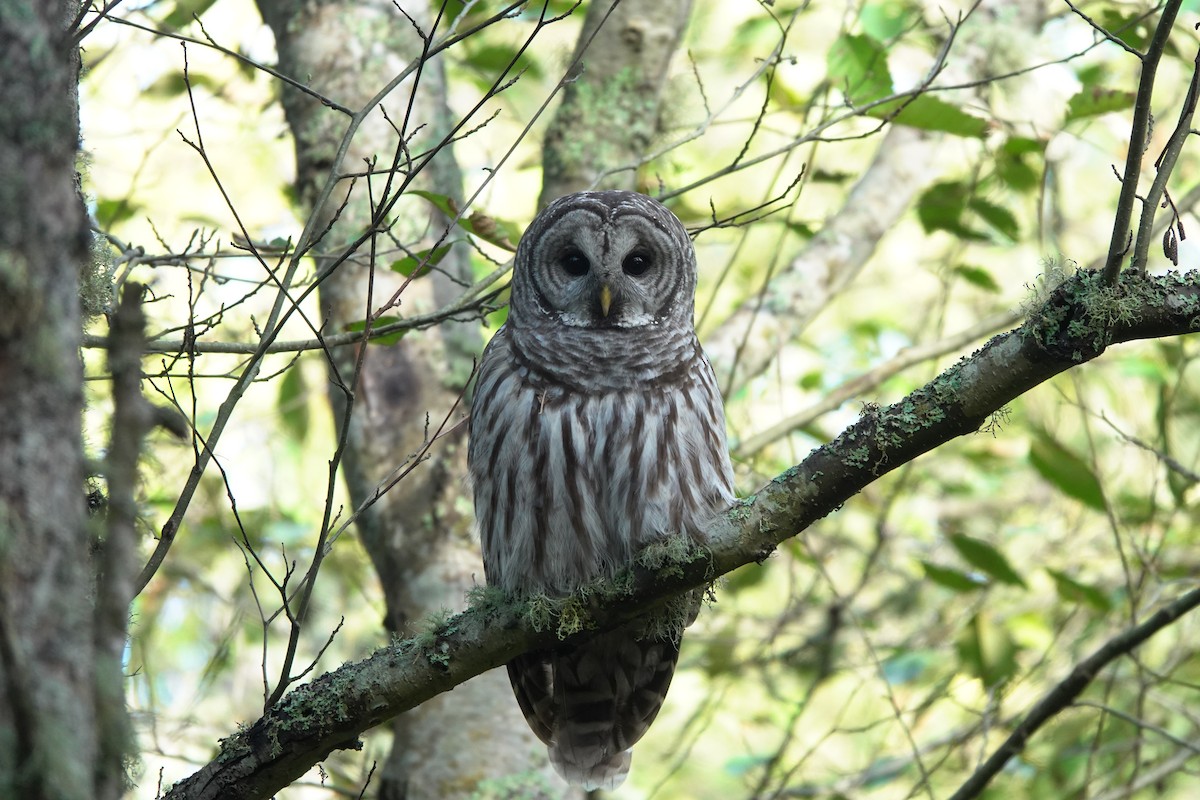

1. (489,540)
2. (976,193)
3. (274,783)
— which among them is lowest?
(274,783)

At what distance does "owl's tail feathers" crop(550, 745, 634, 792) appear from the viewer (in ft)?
13.1

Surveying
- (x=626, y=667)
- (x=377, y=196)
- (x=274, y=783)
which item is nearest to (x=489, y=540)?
(x=626, y=667)

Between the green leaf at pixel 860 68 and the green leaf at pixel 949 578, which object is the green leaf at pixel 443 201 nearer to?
the green leaf at pixel 860 68

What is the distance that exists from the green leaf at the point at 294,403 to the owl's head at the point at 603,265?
2103mm

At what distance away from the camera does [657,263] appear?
152 inches

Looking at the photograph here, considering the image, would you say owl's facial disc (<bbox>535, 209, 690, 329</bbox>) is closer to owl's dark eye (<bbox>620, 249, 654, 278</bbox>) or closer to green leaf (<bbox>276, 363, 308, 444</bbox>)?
owl's dark eye (<bbox>620, 249, 654, 278</bbox>)

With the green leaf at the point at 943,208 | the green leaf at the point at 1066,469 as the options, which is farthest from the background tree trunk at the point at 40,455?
the green leaf at the point at 943,208

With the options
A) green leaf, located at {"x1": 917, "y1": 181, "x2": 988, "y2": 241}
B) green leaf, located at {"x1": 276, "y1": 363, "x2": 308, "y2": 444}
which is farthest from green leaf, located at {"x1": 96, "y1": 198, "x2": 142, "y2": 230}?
green leaf, located at {"x1": 917, "y1": 181, "x2": 988, "y2": 241}

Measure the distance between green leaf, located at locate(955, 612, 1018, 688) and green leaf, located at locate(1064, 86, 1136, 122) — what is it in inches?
74.7

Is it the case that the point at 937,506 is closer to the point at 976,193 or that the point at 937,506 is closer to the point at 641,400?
the point at 976,193

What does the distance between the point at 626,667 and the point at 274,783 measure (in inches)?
57.7

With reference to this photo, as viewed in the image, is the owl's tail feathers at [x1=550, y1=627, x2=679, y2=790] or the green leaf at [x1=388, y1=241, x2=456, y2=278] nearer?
the green leaf at [x1=388, y1=241, x2=456, y2=278]

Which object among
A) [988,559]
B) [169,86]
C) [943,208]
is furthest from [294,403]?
[988,559]

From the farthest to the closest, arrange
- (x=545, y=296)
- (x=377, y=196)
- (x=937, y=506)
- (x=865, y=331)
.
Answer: (x=937, y=506) → (x=865, y=331) → (x=377, y=196) → (x=545, y=296)
